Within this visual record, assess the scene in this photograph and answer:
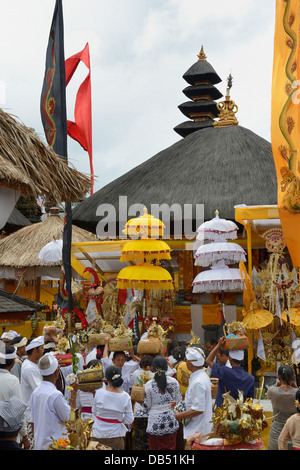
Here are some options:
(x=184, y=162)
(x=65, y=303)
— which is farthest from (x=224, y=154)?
(x=65, y=303)

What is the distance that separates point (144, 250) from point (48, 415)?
5.74 meters

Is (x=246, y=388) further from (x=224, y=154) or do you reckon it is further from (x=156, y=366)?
(x=224, y=154)

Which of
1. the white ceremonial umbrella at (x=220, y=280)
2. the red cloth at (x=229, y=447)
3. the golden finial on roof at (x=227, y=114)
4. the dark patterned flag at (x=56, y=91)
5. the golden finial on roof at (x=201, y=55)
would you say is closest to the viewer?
the red cloth at (x=229, y=447)

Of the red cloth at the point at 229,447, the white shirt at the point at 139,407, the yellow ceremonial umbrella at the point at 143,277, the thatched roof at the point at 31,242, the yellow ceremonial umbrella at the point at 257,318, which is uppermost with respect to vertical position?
the thatched roof at the point at 31,242

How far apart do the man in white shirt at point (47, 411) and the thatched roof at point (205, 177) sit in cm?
940

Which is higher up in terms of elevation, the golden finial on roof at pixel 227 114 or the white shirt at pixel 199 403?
the golden finial on roof at pixel 227 114

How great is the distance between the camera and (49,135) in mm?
9734

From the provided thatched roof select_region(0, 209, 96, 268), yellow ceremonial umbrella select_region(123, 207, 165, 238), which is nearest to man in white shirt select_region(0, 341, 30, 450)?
yellow ceremonial umbrella select_region(123, 207, 165, 238)

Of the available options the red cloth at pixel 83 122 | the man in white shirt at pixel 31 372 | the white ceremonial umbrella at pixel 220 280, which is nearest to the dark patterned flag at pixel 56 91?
the white ceremonial umbrella at pixel 220 280

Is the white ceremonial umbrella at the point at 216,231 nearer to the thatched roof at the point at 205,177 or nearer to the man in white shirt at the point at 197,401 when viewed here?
the thatched roof at the point at 205,177

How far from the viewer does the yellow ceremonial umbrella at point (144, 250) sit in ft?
35.4

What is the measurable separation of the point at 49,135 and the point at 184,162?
7223 millimetres

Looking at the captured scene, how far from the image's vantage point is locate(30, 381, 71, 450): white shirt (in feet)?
17.2

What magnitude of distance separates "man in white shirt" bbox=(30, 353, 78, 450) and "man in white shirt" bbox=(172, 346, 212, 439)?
126 centimetres
